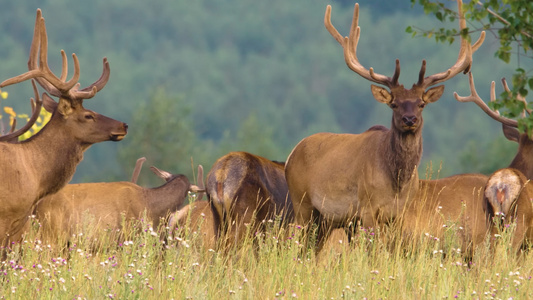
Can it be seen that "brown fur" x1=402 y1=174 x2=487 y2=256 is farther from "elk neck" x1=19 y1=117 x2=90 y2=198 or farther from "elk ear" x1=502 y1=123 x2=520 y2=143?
"elk neck" x1=19 y1=117 x2=90 y2=198

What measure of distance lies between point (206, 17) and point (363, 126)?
1424 inches

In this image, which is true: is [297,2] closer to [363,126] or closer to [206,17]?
[206,17]

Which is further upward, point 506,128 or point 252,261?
point 506,128

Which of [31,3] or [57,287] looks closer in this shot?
[57,287]

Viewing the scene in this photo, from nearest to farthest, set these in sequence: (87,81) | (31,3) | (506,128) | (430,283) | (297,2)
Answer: (430,283) → (506,128) → (87,81) → (31,3) → (297,2)

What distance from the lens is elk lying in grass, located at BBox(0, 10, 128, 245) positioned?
6934 millimetres

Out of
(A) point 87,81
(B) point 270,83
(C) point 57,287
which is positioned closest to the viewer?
(C) point 57,287

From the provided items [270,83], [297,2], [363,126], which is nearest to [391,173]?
[363,126]

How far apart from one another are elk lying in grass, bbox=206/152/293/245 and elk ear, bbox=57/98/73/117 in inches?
52.3

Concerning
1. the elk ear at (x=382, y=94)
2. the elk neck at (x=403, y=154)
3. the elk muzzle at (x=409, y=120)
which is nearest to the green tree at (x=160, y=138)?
the elk ear at (x=382, y=94)

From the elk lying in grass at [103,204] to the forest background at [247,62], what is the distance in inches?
1812

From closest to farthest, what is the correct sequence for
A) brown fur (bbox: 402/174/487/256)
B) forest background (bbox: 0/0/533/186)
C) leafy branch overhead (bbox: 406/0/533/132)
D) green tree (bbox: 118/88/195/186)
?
1. leafy branch overhead (bbox: 406/0/533/132)
2. brown fur (bbox: 402/174/487/256)
3. green tree (bbox: 118/88/195/186)
4. forest background (bbox: 0/0/533/186)

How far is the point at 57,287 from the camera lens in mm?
4738

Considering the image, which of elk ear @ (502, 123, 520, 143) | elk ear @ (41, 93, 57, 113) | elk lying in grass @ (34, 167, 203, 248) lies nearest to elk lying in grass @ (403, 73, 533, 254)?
elk ear @ (502, 123, 520, 143)
